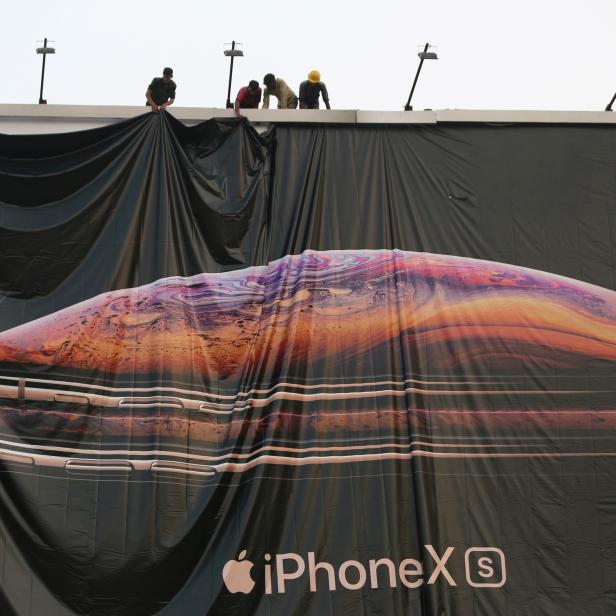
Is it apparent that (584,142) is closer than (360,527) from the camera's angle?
No

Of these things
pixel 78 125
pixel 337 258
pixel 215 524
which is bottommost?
pixel 215 524

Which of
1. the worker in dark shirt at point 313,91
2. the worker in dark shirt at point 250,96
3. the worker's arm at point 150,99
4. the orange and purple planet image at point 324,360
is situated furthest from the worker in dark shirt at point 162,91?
the orange and purple planet image at point 324,360

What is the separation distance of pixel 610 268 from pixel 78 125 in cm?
514

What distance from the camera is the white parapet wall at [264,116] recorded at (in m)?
8.95

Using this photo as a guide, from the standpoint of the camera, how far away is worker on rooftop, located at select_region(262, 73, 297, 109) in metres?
9.72

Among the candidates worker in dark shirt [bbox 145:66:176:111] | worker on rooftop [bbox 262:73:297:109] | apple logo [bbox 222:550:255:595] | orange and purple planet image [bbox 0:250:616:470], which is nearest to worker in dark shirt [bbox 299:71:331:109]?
worker on rooftop [bbox 262:73:297:109]

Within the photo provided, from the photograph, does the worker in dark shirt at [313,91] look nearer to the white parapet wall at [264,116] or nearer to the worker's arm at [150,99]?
the white parapet wall at [264,116]

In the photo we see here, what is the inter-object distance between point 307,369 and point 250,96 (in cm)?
277

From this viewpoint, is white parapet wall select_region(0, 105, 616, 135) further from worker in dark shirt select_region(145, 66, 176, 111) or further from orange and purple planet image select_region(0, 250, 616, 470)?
orange and purple planet image select_region(0, 250, 616, 470)

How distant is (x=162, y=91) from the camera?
30.1ft

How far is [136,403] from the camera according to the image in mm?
8281

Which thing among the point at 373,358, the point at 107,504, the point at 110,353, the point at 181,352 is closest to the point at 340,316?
the point at 373,358

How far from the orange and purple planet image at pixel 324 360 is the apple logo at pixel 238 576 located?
2.73 ft

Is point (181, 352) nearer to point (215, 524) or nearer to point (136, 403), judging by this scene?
point (136, 403)
